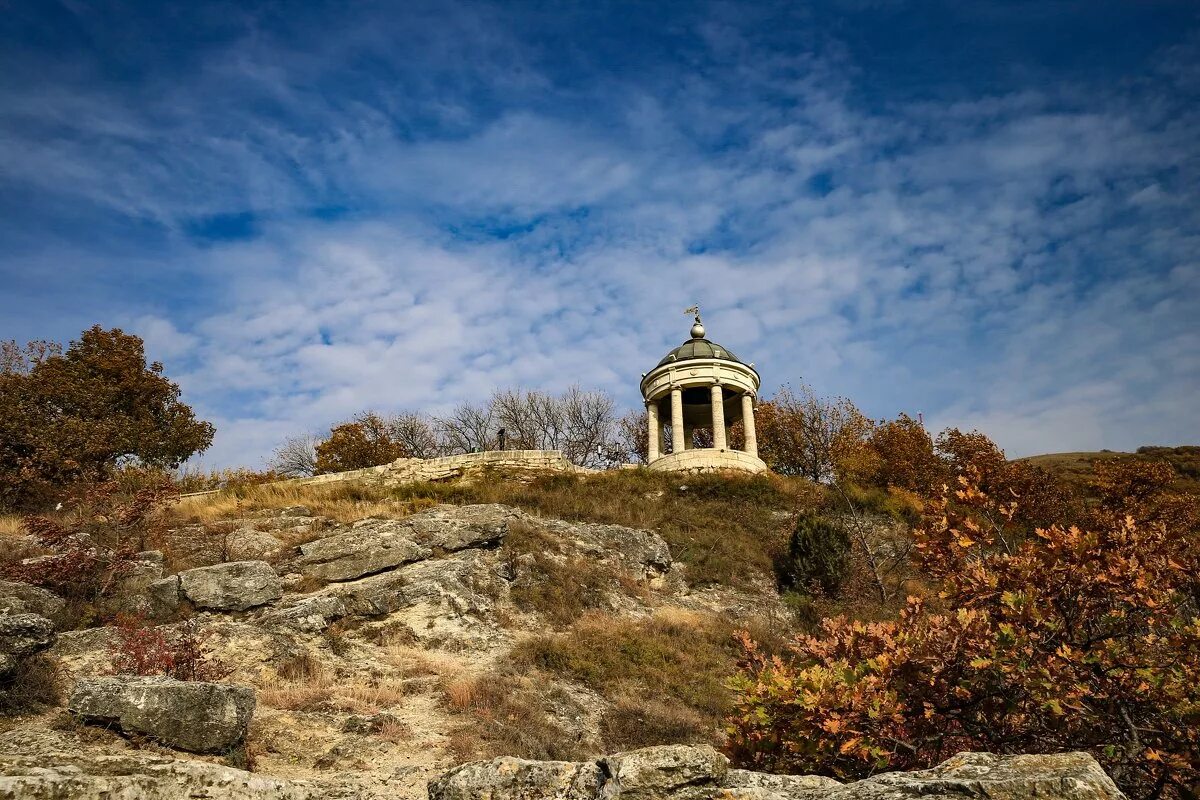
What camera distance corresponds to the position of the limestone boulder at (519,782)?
438cm

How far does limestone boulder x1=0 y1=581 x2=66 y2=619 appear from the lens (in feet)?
31.7

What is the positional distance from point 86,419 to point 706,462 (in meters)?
23.2

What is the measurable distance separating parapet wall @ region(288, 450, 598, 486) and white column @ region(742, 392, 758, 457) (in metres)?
7.75

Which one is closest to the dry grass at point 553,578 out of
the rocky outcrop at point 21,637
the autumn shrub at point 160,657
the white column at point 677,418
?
the autumn shrub at point 160,657

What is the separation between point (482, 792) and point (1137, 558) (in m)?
4.44

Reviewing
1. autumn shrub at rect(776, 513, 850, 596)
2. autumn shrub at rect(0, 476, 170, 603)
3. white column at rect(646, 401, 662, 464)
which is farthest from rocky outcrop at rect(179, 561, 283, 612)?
white column at rect(646, 401, 662, 464)

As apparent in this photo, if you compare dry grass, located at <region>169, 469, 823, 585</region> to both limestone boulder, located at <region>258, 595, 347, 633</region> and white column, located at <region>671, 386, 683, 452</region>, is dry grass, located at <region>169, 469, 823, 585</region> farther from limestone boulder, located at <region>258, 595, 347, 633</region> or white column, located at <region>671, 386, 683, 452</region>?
limestone boulder, located at <region>258, 595, 347, 633</region>

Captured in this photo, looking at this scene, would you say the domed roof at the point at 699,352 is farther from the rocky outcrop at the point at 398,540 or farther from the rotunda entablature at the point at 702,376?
the rocky outcrop at the point at 398,540

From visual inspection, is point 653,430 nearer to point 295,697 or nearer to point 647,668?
point 647,668

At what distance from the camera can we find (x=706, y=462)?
2653 cm

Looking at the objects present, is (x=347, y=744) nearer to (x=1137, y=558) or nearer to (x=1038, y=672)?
(x=1038, y=672)

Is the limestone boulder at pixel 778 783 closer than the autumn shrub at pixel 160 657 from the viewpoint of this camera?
Yes

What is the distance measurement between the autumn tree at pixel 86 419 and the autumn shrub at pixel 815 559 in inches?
769

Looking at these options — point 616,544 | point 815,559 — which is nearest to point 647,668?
point 616,544
